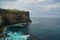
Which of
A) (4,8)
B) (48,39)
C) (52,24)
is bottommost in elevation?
(48,39)

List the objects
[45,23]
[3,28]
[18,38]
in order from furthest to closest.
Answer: [45,23] → [3,28] → [18,38]

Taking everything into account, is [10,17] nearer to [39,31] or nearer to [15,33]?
[15,33]

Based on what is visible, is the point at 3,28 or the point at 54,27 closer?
the point at 3,28

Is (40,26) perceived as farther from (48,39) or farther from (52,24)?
(48,39)

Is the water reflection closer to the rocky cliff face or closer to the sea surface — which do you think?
the sea surface

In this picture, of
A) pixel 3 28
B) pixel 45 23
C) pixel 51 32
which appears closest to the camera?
pixel 3 28

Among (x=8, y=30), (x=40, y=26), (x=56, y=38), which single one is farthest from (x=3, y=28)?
(x=56, y=38)

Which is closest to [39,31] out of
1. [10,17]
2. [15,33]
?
[15,33]

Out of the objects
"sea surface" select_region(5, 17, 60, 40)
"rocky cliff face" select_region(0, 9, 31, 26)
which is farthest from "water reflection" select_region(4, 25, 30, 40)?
"rocky cliff face" select_region(0, 9, 31, 26)

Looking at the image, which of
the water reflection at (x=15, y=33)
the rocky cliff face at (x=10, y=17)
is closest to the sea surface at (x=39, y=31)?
the water reflection at (x=15, y=33)

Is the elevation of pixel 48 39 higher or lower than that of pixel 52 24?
lower
